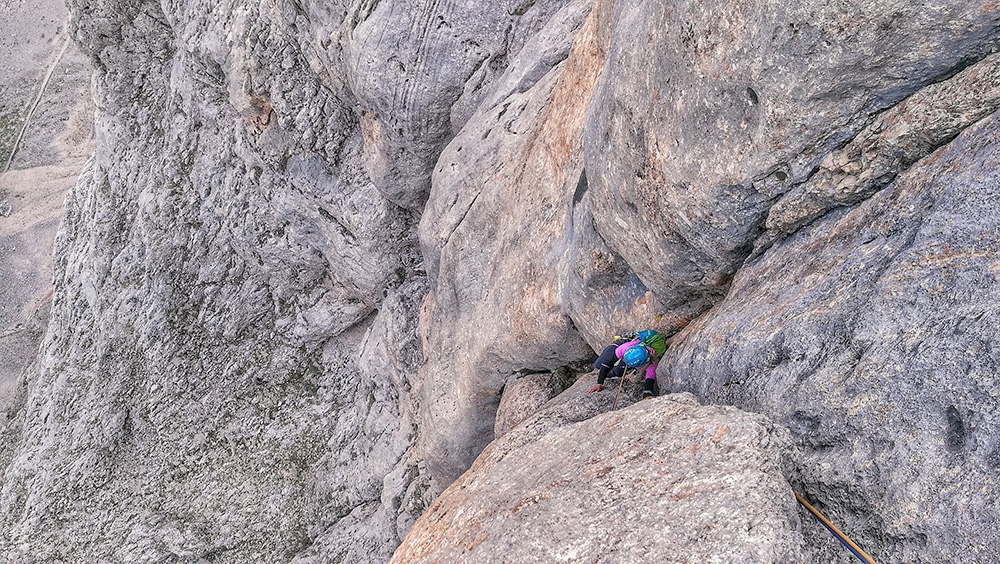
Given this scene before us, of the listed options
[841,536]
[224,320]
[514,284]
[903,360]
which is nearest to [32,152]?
[224,320]

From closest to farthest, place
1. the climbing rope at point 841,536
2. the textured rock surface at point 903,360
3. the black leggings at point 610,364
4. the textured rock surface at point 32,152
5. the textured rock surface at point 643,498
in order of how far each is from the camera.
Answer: the textured rock surface at point 903,360, the climbing rope at point 841,536, the textured rock surface at point 643,498, the black leggings at point 610,364, the textured rock surface at point 32,152

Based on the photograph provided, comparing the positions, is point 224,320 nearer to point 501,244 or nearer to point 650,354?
Result: point 501,244

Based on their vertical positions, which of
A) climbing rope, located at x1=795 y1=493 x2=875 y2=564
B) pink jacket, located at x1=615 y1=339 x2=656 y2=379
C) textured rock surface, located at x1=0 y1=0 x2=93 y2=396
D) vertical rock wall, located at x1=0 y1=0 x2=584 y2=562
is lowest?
climbing rope, located at x1=795 y1=493 x2=875 y2=564

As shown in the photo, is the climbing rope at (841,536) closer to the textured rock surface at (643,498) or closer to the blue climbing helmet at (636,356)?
the textured rock surface at (643,498)

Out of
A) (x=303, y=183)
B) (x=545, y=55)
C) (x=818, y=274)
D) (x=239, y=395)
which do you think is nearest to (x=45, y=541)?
(x=239, y=395)

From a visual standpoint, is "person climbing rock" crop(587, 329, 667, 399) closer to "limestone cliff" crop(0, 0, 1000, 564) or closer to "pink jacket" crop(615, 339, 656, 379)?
"pink jacket" crop(615, 339, 656, 379)

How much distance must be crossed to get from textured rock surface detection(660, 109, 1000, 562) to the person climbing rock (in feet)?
9.29

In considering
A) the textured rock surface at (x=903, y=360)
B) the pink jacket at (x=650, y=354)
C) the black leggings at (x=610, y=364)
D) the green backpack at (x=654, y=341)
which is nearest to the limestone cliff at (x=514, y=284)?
the textured rock surface at (x=903, y=360)

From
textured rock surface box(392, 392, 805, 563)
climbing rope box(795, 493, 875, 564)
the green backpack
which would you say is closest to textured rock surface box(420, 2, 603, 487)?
the green backpack

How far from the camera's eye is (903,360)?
8.04 metres

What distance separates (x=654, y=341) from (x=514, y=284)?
18.9 feet

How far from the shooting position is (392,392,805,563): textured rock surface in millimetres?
8469

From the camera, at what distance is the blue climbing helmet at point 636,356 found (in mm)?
12688

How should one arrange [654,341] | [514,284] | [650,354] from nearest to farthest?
1. [650,354]
2. [654,341]
3. [514,284]
